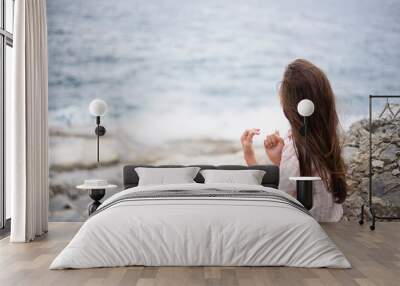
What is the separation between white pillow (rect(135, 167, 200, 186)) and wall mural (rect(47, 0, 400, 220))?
22.2 inches

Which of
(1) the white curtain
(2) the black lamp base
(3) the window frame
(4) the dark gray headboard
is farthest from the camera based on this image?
(4) the dark gray headboard

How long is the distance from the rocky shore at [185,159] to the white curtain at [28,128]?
1.02 m

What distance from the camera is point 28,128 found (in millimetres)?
6031

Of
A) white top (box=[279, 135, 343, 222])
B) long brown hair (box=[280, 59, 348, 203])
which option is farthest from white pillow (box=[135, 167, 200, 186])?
long brown hair (box=[280, 59, 348, 203])

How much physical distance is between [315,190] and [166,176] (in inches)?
83.3

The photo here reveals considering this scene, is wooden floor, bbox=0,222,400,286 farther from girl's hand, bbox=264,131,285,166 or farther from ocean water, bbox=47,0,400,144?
ocean water, bbox=47,0,400,144

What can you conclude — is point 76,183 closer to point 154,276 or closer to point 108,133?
point 108,133

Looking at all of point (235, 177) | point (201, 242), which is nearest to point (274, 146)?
point (235, 177)

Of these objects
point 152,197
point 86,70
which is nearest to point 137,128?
point 86,70

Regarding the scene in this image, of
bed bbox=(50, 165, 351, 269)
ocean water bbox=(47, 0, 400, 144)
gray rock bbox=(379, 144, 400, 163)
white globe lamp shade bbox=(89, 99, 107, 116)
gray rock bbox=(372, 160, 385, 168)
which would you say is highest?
ocean water bbox=(47, 0, 400, 144)

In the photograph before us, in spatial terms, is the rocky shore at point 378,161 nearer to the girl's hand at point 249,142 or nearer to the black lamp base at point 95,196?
the girl's hand at point 249,142

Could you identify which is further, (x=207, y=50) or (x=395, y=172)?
(x=207, y=50)

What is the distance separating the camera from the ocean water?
7566 millimetres

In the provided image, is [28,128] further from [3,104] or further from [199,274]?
[199,274]
